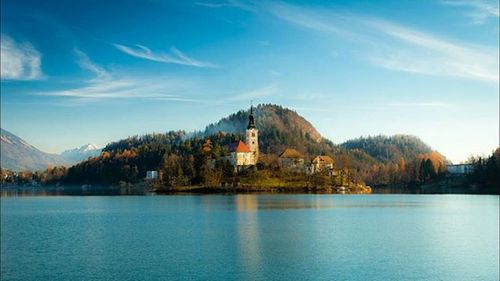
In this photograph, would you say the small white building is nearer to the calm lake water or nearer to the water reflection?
the water reflection

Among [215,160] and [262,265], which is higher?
[215,160]

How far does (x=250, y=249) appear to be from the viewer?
44.1 meters

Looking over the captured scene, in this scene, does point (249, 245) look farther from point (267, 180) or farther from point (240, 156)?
point (240, 156)

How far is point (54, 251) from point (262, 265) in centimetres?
1828

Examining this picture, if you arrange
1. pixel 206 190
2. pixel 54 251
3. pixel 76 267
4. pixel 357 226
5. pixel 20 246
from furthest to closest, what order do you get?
pixel 206 190, pixel 357 226, pixel 20 246, pixel 54 251, pixel 76 267

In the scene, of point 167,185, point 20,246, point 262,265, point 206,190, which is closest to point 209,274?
point 262,265

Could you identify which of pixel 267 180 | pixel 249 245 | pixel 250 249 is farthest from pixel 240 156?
pixel 250 249

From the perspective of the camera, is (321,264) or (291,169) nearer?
(321,264)

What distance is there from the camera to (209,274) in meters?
34.4

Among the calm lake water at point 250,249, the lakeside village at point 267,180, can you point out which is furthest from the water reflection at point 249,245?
the lakeside village at point 267,180

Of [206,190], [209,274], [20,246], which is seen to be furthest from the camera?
[206,190]

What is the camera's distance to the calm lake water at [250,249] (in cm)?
3538

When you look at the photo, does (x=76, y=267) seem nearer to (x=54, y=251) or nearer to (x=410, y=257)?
(x=54, y=251)

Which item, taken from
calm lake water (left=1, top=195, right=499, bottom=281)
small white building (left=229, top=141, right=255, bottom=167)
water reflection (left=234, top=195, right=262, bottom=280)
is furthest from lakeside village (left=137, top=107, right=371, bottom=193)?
calm lake water (left=1, top=195, right=499, bottom=281)
